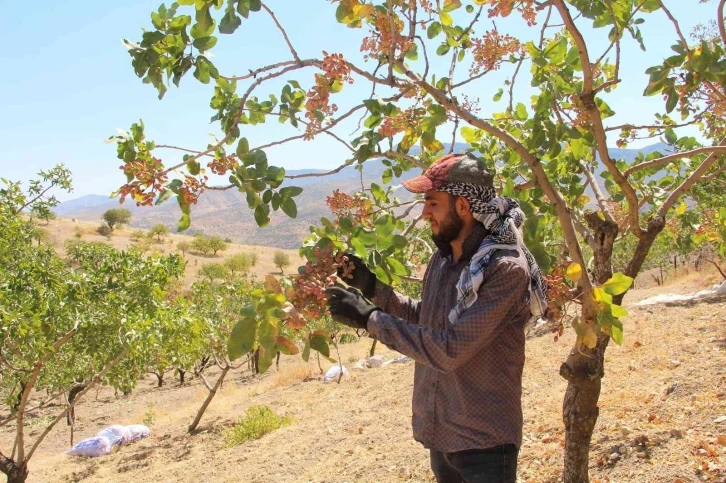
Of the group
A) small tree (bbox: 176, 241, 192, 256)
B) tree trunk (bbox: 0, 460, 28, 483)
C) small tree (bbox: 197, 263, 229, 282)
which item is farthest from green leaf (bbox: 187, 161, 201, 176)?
small tree (bbox: 176, 241, 192, 256)

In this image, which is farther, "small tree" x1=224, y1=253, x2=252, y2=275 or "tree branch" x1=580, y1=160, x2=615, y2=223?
"small tree" x1=224, y1=253, x2=252, y2=275

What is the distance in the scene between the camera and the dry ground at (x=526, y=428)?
435 cm

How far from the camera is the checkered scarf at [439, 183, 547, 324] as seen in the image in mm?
1995

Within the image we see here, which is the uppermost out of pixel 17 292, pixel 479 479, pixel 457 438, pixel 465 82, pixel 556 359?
pixel 465 82

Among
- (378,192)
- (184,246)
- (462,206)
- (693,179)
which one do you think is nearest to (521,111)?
(693,179)

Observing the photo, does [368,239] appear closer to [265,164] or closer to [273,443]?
[265,164]

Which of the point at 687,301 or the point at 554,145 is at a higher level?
the point at 554,145

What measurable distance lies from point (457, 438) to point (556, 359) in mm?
7181

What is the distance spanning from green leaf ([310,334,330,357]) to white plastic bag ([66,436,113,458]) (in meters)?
10.9

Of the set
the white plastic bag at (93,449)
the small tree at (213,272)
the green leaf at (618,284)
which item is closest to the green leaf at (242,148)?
the green leaf at (618,284)

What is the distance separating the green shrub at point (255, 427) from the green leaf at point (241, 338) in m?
7.94

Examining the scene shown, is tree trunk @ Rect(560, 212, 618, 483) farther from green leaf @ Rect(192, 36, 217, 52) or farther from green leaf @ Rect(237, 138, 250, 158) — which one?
green leaf @ Rect(192, 36, 217, 52)

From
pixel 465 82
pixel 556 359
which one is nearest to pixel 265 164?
pixel 465 82

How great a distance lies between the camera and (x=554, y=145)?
2906 millimetres
